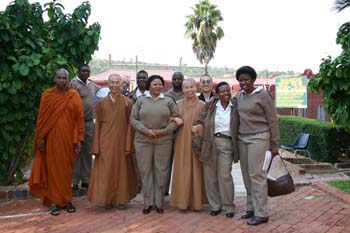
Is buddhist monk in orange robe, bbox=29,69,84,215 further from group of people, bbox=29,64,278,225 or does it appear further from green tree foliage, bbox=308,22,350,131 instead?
green tree foliage, bbox=308,22,350,131

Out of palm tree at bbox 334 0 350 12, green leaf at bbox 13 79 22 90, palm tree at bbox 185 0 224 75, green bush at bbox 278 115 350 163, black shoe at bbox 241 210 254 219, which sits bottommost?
black shoe at bbox 241 210 254 219

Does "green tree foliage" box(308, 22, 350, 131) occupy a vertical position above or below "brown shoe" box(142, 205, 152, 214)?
above

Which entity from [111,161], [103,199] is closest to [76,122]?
[111,161]

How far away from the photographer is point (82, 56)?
662 cm

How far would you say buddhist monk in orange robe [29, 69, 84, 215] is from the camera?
523 centimetres

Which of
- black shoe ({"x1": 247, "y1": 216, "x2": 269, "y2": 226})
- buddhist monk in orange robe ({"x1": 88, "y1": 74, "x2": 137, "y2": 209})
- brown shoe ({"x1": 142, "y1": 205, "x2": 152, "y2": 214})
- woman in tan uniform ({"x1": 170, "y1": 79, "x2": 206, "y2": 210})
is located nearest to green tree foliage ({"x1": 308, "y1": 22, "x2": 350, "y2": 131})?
woman in tan uniform ({"x1": 170, "y1": 79, "x2": 206, "y2": 210})

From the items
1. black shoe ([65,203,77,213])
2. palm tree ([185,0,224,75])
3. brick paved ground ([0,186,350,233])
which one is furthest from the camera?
palm tree ([185,0,224,75])

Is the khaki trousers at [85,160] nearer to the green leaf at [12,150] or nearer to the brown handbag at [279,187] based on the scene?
the green leaf at [12,150]

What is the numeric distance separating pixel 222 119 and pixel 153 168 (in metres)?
1.08

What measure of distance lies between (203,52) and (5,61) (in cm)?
2645

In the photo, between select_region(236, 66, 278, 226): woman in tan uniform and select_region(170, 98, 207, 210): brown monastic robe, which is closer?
select_region(236, 66, 278, 226): woman in tan uniform

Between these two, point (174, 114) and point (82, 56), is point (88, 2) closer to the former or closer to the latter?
point (82, 56)

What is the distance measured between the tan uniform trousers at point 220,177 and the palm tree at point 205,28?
2627cm

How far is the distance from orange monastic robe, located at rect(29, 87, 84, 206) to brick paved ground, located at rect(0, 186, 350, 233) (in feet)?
1.11
